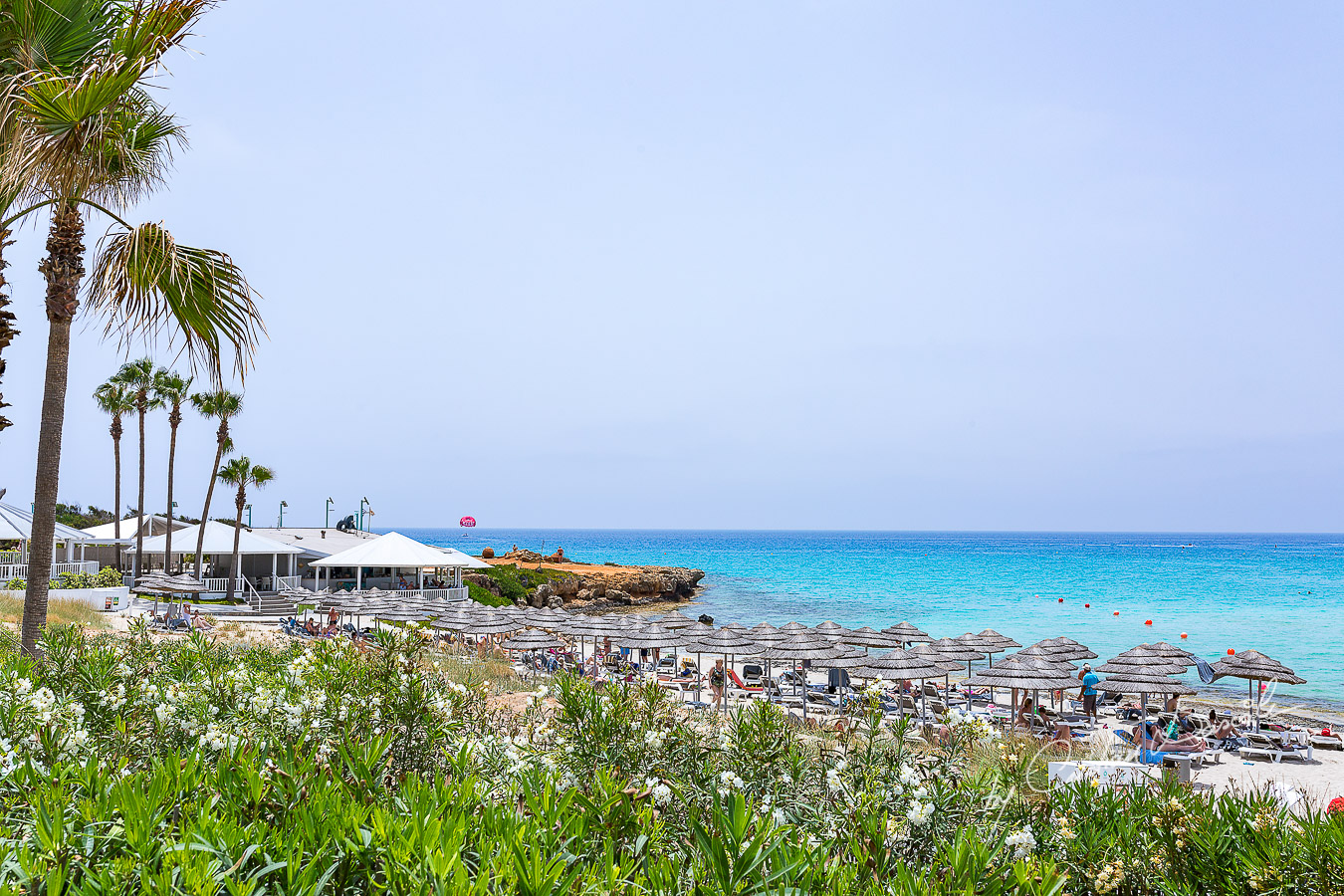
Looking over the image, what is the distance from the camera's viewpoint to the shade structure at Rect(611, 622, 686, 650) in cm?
1955

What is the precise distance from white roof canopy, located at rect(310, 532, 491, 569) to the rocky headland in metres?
9.40

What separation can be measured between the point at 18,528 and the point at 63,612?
524 inches

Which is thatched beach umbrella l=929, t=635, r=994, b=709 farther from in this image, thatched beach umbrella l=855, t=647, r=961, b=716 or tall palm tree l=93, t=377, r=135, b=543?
tall palm tree l=93, t=377, r=135, b=543

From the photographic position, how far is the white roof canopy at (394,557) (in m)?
28.3

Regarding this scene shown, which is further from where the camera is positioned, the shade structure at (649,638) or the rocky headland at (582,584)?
the rocky headland at (582,584)

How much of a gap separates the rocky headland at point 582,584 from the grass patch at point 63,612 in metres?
19.4

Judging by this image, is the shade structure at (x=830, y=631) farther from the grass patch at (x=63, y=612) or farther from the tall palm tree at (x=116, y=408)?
the tall palm tree at (x=116, y=408)

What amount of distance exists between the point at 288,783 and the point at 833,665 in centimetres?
1420

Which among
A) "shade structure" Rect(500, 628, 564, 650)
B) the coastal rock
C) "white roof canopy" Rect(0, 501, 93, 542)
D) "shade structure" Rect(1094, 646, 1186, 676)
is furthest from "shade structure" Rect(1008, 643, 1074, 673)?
"white roof canopy" Rect(0, 501, 93, 542)

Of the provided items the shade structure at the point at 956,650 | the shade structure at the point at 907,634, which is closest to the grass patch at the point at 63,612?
the shade structure at the point at 956,650

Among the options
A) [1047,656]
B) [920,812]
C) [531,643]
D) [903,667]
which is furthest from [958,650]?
[920,812]

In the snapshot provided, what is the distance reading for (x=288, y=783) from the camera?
3.02m

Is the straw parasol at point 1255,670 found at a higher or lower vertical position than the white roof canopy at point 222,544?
lower

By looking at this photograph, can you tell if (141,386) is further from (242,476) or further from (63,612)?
(63,612)
